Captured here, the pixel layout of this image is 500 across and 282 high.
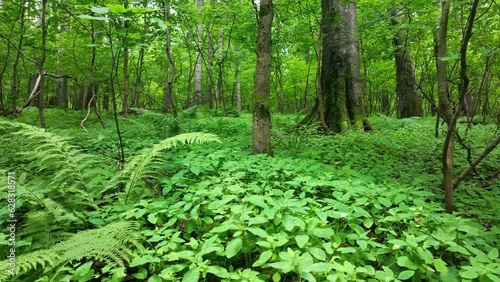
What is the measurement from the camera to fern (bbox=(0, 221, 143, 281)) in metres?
1.61

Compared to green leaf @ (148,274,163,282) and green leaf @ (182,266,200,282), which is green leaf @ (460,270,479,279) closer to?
green leaf @ (182,266,200,282)

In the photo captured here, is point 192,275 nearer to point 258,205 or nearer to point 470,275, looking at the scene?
point 258,205

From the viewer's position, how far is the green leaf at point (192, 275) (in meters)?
1.51

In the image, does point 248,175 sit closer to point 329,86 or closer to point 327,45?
point 329,86

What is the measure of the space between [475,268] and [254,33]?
25.9 ft

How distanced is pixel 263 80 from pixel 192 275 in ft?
8.65

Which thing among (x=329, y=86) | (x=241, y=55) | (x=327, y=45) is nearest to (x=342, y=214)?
(x=329, y=86)

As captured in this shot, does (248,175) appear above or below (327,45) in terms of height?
below

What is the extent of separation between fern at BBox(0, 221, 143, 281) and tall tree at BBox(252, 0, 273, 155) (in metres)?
2.10

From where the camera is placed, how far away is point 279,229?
1.91 meters

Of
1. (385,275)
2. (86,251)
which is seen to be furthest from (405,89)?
(86,251)

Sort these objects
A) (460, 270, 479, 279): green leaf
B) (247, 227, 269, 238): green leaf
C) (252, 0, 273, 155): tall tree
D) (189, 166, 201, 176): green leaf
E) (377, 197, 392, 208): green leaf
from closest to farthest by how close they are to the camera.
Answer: (460, 270, 479, 279): green leaf → (247, 227, 269, 238): green leaf → (377, 197, 392, 208): green leaf → (189, 166, 201, 176): green leaf → (252, 0, 273, 155): tall tree

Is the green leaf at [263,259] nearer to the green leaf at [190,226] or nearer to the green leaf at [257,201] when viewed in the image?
the green leaf at [257,201]

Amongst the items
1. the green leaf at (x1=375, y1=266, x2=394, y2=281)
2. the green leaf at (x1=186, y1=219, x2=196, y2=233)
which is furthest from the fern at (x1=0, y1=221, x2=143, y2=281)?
the green leaf at (x1=375, y1=266, x2=394, y2=281)
